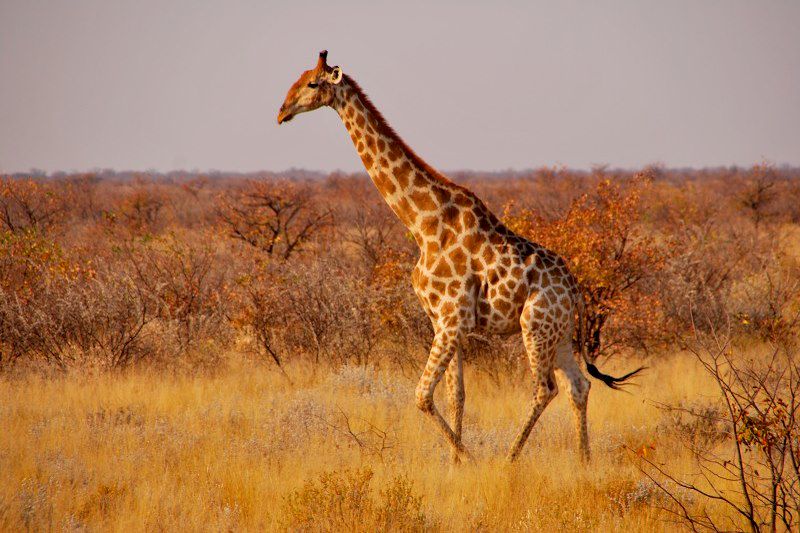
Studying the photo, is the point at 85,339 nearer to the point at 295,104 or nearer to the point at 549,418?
the point at 295,104

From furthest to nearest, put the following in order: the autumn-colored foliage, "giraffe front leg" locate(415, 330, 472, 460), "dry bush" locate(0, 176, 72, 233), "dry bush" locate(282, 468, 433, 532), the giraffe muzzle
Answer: "dry bush" locate(0, 176, 72, 233)
the autumn-colored foliage
the giraffe muzzle
"giraffe front leg" locate(415, 330, 472, 460)
"dry bush" locate(282, 468, 433, 532)

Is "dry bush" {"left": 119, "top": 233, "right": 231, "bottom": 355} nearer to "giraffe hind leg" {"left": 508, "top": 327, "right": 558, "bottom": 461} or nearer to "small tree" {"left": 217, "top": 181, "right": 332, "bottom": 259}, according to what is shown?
"small tree" {"left": 217, "top": 181, "right": 332, "bottom": 259}

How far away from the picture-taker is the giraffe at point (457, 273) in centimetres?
600

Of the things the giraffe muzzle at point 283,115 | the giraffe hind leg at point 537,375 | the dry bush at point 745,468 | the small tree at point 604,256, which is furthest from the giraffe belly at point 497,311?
the small tree at point 604,256

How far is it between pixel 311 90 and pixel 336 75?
26cm

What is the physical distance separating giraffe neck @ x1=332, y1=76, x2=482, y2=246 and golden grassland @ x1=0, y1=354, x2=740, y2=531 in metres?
2.01

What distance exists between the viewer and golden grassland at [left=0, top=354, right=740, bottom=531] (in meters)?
5.00

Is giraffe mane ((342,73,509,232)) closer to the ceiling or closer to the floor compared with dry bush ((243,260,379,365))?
closer to the ceiling

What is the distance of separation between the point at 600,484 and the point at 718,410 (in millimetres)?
2486

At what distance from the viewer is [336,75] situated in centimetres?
622

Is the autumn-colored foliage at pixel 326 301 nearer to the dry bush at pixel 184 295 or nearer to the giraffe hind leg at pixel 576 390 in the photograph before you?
the dry bush at pixel 184 295

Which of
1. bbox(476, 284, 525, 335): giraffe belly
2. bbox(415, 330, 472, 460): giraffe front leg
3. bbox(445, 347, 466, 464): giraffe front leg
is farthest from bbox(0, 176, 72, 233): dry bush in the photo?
bbox(476, 284, 525, 335): giraffe belly

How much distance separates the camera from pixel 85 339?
9398 millimetres

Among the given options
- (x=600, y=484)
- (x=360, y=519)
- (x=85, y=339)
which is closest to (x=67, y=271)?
(x=85, y=339)
